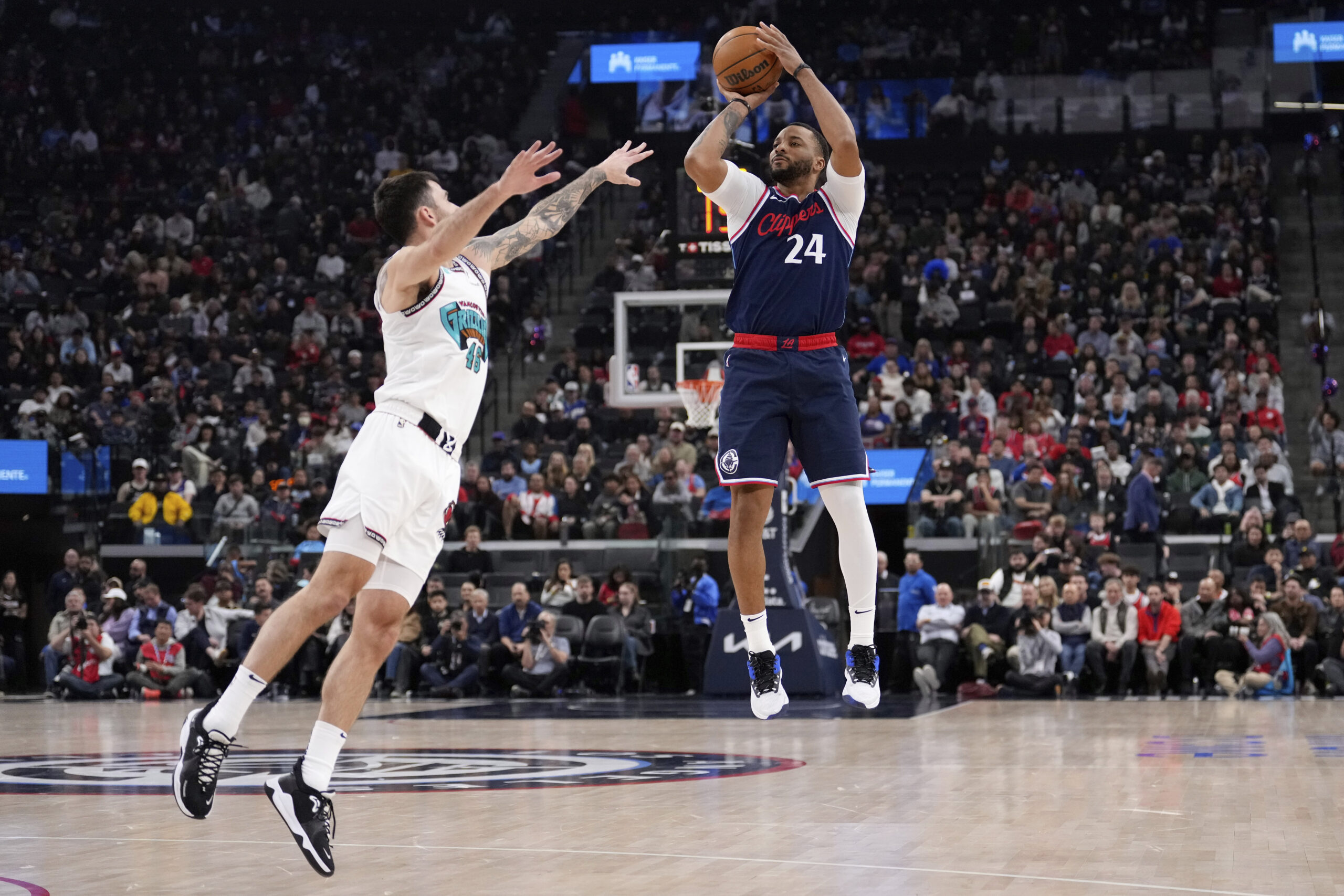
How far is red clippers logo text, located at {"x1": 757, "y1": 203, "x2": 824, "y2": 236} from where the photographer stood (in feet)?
22.5

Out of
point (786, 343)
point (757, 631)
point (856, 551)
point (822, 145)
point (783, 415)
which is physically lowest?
point (757, 631)

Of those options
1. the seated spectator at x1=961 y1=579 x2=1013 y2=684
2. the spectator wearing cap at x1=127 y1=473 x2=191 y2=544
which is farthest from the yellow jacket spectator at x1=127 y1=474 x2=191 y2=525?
the seated spectator at x1=961 y1=579 x2=1013 y2=684

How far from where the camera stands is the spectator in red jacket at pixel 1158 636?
54.7ft

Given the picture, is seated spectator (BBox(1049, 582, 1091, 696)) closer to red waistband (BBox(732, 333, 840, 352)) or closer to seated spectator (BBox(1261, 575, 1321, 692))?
seated spectator (BBox(1261, 575, 1321, 692))

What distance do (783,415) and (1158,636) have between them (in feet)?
36.3

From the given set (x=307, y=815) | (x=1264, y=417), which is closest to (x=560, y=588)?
(x=1264, y=417)

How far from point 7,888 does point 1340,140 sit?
26.7m

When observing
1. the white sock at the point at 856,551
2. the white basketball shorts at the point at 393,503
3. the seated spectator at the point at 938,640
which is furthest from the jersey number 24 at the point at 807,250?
the seated spectator at the point at 938,640

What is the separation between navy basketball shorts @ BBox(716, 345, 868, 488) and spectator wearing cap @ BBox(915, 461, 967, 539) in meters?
11.9

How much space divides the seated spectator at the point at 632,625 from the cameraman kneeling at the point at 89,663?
5856mm

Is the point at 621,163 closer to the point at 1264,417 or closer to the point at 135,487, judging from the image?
the point at 1264,417

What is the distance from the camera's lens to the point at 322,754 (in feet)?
19.2

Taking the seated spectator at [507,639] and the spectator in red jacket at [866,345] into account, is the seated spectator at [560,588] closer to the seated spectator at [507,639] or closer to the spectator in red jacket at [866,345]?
the seated spectator at [507,639]

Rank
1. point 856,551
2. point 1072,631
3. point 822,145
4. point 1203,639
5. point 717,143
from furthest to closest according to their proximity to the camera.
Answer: point 1072,631, point 1203,639, point 822,145, point 856,551, point 717,143
